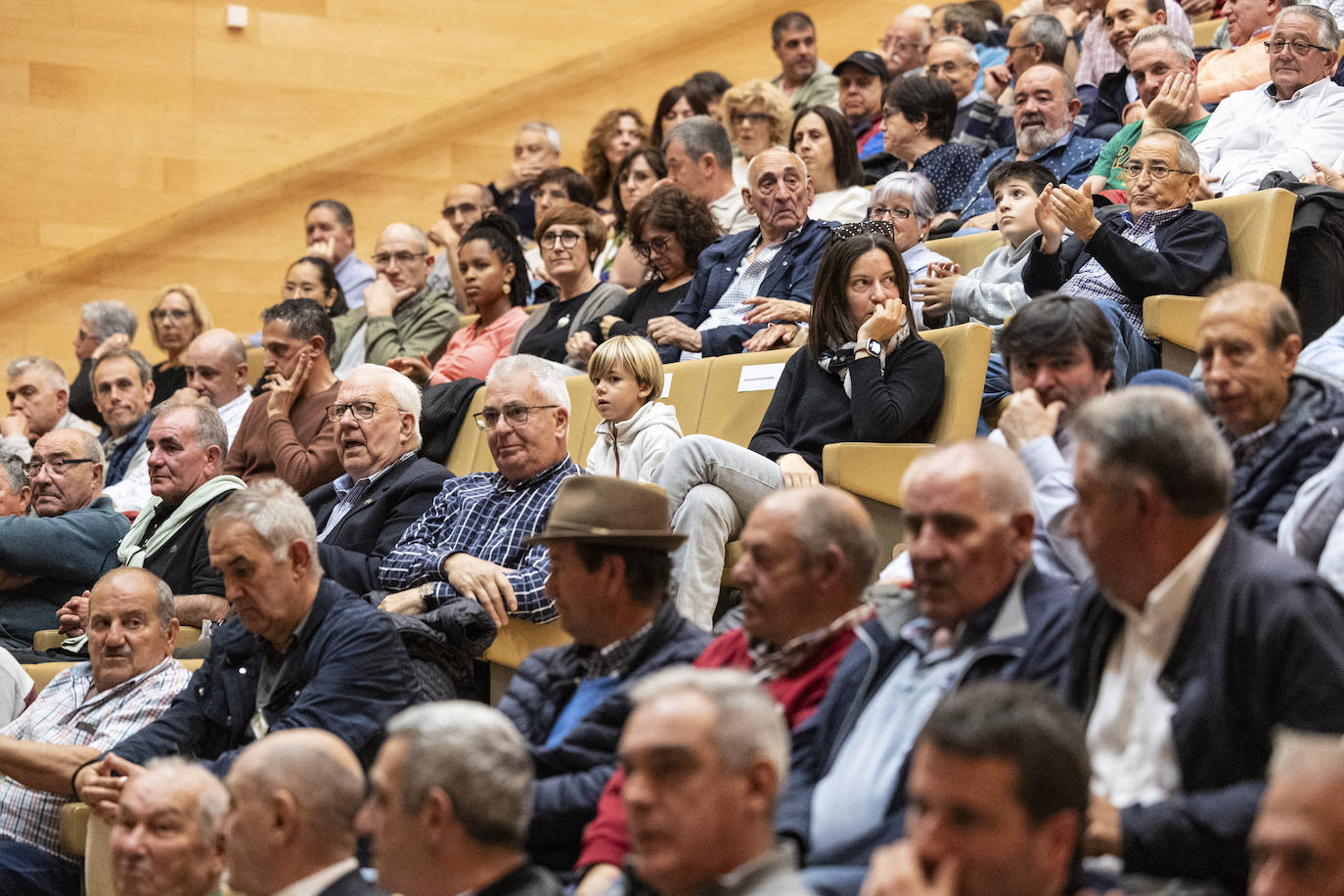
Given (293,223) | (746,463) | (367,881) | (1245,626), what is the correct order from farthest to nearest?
(293,223) → (746,463) → (367,881) → (1245,626)

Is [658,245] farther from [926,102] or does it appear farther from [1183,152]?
[1183,152]

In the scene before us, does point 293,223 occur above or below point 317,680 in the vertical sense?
above

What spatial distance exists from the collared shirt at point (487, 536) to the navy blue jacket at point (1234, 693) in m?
1.63

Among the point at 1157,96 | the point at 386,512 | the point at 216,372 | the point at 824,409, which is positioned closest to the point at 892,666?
the point at 824,409

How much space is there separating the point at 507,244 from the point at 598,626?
2971 millimetres

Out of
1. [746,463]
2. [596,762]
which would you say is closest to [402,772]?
[596,762]

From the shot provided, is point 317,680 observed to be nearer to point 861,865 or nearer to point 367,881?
point 367,881

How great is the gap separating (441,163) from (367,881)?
20.1ft

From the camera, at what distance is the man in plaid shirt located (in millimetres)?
2953

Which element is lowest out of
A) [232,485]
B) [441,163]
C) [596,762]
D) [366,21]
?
[596,762]

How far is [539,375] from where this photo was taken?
350 cm

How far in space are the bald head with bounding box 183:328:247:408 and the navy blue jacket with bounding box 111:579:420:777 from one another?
244 cm

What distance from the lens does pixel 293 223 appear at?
752 cm

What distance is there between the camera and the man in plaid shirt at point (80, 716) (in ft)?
9.69
